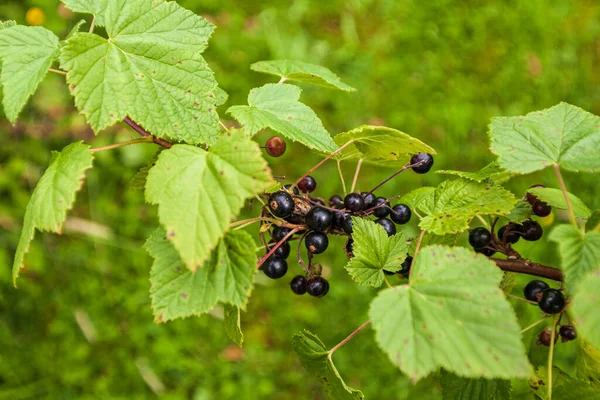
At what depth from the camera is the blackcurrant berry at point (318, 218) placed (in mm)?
1489

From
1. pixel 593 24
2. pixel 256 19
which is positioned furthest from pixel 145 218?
pixel 593 24

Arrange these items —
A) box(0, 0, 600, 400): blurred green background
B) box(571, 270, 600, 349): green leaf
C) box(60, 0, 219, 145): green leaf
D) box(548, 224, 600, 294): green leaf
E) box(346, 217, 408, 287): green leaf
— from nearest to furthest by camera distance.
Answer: box(571, 270, 600, 349): green leaf, box(548, 224, 600, 294): green leaf, box(60, 0, 219, 145): green leaf, box(346, 217, 408, 287): green leaf, box(0, 0, 600, 400): blurred green background

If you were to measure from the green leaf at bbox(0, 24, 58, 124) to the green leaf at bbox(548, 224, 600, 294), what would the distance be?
1.39m

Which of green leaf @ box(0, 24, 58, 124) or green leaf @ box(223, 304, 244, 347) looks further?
green leaf @ box(223, 304, 244, 347)

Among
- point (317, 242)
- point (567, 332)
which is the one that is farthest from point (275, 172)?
point (567, 332)

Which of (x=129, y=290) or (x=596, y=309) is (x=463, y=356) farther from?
(x=129, y=290)

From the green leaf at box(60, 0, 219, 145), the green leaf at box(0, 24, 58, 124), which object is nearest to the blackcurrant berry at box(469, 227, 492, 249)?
the green leaf at box(60, 0, 219, 145)

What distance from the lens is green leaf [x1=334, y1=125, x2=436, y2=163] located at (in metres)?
1.48

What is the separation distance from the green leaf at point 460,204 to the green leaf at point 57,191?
940mm

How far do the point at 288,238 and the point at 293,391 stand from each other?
240cm

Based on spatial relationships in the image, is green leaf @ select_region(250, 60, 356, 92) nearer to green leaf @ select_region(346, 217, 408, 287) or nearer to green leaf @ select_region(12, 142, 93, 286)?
green leaf @ select_region(346, 217, 408, 287)

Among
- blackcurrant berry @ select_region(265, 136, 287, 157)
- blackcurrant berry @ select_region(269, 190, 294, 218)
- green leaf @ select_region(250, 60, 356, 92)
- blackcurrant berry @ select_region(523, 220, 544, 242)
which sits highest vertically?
green leaf @ select_region(250, 60, 356, 92)

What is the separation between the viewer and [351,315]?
382 cm

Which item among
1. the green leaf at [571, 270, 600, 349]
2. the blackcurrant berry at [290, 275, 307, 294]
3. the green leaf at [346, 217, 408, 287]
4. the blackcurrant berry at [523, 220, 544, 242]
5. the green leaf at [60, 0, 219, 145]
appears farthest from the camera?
the blackcurrant berry at [290, 275, 307, 294]
